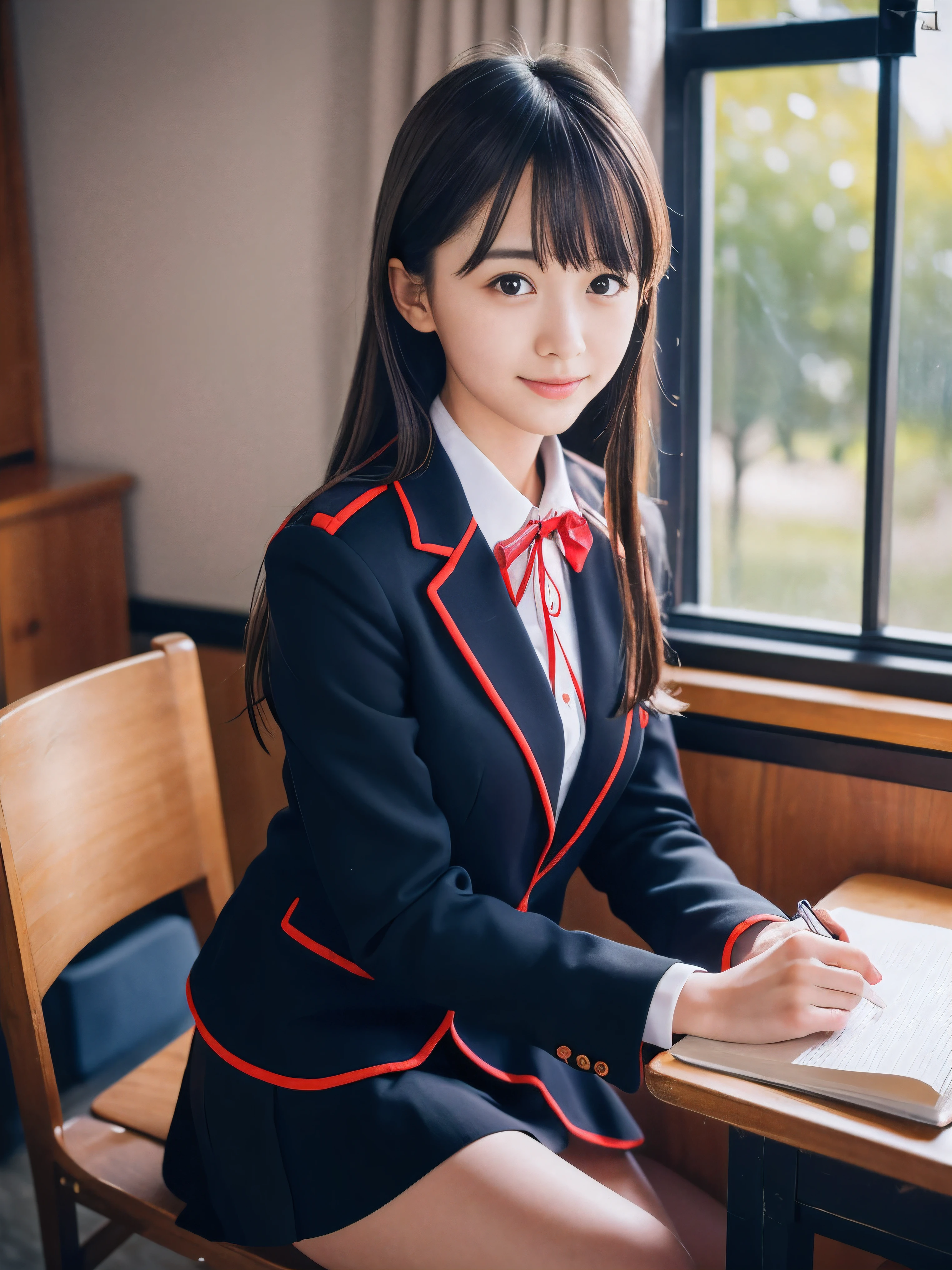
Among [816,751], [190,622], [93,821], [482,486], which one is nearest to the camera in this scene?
A: [482,486]

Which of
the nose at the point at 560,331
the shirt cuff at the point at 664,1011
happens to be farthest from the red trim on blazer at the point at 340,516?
the shirt cuff at the point at 664,1011

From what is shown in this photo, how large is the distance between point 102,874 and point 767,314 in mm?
1309

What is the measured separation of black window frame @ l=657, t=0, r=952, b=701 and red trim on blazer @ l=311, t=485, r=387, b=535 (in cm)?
67

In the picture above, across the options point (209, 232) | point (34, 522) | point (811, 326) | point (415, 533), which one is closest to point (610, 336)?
point (415, 533)

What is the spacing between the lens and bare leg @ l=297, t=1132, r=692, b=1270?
3.33 ft

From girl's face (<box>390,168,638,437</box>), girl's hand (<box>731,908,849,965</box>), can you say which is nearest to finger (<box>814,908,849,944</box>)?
girl's hand (<box>731,908,849,965</box>)

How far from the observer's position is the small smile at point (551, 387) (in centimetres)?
112

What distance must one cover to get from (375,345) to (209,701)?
1.09 m

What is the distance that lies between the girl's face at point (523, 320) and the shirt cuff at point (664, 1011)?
0.54 meters

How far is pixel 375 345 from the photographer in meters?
1.18

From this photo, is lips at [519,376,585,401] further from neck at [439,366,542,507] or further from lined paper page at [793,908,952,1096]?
lined paper page at [793,908,952,1096]

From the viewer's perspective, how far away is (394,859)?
1.05 metres

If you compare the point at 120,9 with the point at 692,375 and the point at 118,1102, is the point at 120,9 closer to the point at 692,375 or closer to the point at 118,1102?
the point at 692,375

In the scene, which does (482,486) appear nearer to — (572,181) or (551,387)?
(551,387)
